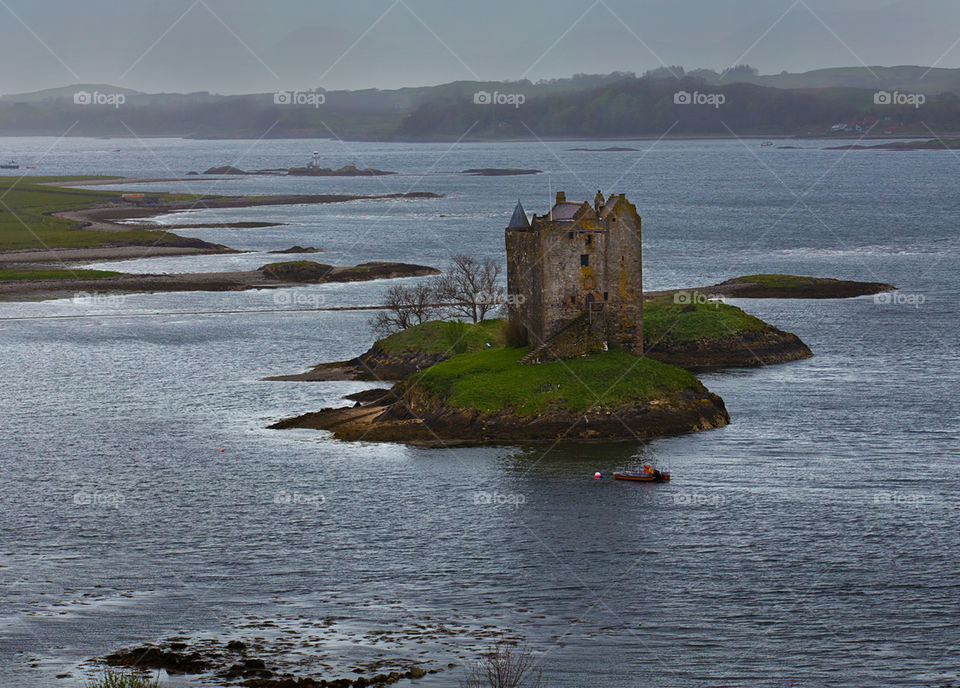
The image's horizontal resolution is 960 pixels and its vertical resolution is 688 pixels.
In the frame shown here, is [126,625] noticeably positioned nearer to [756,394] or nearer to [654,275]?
[756,394]

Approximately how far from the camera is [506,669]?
47.6m

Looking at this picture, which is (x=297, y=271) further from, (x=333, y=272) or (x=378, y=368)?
(x=378, y=368)

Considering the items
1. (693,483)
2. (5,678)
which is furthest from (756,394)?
(5,678)

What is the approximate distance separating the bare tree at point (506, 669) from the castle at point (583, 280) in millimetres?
40798

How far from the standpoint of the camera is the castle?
91062 mm

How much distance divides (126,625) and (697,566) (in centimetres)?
2527

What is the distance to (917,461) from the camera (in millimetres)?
78625

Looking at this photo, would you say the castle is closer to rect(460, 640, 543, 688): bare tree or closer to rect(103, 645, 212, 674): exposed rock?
rect(460, 640, 543, 688): bare tree

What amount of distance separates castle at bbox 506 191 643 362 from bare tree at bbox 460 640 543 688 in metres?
40.8

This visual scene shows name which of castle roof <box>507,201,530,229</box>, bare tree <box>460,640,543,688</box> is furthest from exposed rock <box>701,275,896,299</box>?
bare tree <box>460,640,543,688</box>

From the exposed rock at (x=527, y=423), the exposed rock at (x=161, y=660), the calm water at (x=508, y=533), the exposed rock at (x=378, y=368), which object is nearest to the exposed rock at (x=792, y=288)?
the calm water at (x=508, y=533)

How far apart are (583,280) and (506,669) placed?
47.7 meters

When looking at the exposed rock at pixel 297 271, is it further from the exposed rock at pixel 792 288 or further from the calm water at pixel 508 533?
the calm water at pixel 508 533

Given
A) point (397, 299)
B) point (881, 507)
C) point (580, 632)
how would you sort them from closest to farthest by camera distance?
point (580, 632)
point (881, 507)
point (397, 299)
